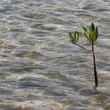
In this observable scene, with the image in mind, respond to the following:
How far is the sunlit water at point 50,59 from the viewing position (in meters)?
4.18

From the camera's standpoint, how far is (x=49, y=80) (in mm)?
4660

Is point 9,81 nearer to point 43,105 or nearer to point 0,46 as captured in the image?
point 43,105

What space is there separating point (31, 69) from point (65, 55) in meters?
0.69

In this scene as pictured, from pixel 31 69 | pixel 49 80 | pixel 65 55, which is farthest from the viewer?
pixel 65 55

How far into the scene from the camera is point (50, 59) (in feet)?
17.5

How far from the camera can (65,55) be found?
5.50 m

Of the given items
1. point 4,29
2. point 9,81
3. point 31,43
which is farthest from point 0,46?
point 9,81

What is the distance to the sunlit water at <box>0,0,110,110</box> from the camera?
418 cm

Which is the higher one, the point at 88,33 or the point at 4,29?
the point at 88,33

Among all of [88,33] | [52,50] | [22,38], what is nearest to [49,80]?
[88,33]

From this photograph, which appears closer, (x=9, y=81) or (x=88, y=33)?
(x=88, y=33)

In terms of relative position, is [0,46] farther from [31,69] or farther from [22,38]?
[31,69]

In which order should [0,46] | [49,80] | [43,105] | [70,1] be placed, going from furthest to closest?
[70,1] → [0,46] → [49,80] → [43,105]

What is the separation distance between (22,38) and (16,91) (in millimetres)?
1992
